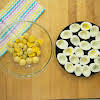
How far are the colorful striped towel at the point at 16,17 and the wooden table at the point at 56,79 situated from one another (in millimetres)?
36

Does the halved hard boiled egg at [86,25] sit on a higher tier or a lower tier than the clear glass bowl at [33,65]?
higher

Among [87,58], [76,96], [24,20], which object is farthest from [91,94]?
[24,20]

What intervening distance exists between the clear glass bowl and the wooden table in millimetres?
27

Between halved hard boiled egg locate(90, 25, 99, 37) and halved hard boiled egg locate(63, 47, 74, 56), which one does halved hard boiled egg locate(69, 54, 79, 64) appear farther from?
halved hard boiled egg locate(90, 25, 99, 37)

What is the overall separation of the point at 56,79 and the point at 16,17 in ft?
1.36

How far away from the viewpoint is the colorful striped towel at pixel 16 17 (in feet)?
3.40

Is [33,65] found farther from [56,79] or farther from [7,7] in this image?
[7,7]

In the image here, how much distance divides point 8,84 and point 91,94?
0.47 metres

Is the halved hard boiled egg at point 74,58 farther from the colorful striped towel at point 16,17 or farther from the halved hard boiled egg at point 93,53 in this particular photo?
the colorful striped towel at point 16,17

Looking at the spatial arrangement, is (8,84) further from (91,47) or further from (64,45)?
(91,47)

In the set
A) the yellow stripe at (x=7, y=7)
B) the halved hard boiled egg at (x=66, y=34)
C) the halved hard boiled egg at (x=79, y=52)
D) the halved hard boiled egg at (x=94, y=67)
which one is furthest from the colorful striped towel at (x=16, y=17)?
the halved hard boiled egg at (x=94, y=67)

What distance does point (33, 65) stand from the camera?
104 centimetres

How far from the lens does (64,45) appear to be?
1016mm

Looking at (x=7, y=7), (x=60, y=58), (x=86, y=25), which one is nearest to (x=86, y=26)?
(x=86, y=25)
